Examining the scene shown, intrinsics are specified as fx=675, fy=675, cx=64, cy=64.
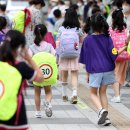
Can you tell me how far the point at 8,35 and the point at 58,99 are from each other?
22.5 feet

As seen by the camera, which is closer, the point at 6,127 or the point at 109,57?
the point at 6,127

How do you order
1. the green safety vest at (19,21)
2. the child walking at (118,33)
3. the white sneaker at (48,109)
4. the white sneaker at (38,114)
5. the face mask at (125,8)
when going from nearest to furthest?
1. the white sneaker at (48,109)
2. the white sneaker at (38,114)
3. the child walking at (118,33)
4. the green safety vest at (19,21)
5. the face mask at (125,8)

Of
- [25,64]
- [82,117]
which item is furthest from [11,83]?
[82,117]

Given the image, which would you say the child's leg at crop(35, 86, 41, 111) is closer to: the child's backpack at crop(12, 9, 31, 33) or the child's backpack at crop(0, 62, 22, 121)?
the child's backpack at crop(12, 9, 31, 33)

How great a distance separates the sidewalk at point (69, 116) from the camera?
9.81m

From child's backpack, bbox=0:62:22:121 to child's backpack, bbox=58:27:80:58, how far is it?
597 centimetres

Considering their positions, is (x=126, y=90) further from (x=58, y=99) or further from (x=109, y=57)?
(x=109, y=57)

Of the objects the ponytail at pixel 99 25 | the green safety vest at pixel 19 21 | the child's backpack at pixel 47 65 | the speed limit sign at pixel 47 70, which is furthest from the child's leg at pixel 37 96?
the green safety vest at pixel 19 21

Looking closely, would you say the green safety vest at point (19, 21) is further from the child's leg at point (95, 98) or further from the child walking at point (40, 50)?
the child's leg at point (95, 98)

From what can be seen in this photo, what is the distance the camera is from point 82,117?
10750 millimetres

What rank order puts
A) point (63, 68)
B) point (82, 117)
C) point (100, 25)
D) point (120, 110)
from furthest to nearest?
point (63, 68)
point (120, 110)
point (82, 117)
point (100, 25)

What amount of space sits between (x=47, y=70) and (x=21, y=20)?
12.7 feet

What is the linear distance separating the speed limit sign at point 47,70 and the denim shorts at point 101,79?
632mm

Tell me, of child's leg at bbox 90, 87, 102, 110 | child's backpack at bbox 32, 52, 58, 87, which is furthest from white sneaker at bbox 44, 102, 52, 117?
child's leg at bbox 90, 87, 102, 110
